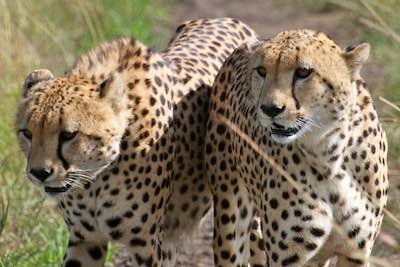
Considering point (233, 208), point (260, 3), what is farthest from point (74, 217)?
point (260, 3)

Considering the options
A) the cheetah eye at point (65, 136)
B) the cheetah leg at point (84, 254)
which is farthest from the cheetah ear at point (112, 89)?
the cheetah leg at point (84, 254)

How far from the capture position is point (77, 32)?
11406mm

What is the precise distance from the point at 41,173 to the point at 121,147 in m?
0.47

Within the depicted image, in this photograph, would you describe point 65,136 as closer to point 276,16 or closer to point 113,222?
point 113,222

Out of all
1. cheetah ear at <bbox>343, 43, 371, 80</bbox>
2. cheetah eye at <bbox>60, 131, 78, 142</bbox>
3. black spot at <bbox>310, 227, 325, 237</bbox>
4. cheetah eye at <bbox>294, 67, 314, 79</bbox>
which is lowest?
black spot at <bbox>310, 227, 325, 237</bbox>

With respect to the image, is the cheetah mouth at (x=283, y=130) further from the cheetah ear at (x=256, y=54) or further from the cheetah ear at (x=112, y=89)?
the cheetah ear at (x=112, y=89)

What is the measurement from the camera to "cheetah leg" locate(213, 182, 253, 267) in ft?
22.2

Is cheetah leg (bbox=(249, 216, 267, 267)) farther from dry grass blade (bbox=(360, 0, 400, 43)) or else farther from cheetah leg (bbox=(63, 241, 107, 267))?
dry grass blade (bbox=(360, 0, 400, 43))

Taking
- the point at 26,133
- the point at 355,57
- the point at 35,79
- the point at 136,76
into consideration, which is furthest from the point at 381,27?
the point at 26,133

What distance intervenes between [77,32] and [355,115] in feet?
18.5

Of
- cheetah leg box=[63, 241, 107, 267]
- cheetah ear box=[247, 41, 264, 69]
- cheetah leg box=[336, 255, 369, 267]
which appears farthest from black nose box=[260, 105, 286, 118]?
cheetah leg box=[63, 241, 107, 267]

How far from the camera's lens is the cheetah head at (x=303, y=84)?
19.0ft

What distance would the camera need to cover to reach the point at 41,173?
5949mm

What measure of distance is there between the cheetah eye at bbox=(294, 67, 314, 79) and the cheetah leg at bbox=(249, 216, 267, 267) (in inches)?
52.2
